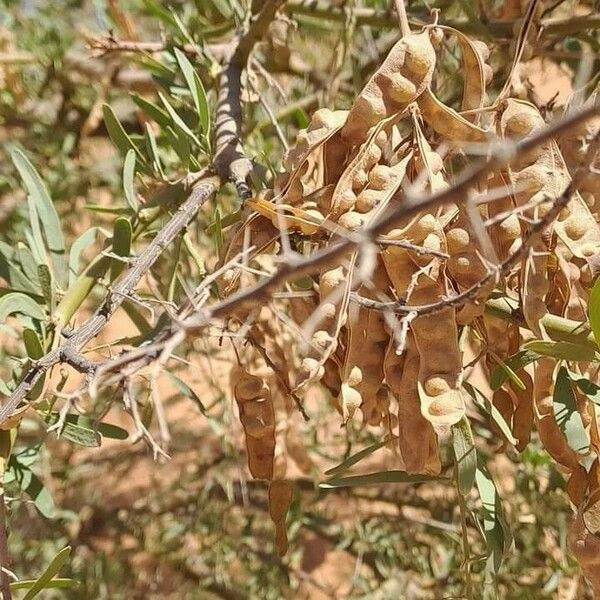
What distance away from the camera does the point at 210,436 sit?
1520 mm

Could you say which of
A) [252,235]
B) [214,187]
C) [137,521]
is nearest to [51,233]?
[214,187]

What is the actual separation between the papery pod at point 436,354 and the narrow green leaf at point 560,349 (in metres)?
0.04

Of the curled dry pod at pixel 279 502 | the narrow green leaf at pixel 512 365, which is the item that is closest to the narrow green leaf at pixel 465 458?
the narrow green leaf at pixel 512 365

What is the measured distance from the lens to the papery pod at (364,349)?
0.48 meters

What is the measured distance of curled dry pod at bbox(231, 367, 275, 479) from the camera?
56cm

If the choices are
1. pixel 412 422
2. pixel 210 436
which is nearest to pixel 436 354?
pixel 412 422

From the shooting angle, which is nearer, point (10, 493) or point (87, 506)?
point (10, 493)

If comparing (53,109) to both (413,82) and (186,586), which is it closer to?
(186,586)

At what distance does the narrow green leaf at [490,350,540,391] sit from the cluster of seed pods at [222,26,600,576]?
0.01 m

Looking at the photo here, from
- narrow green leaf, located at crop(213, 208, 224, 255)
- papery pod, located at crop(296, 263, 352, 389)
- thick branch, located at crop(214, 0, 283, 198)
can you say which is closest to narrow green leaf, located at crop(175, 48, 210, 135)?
thick branch, located at crop(214, 0, 283, 198)

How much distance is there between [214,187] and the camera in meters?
0.63

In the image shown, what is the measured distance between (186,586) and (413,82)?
3.33ft

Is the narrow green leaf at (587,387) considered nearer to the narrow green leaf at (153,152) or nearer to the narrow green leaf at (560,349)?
the narrow green leaf at (560,349)

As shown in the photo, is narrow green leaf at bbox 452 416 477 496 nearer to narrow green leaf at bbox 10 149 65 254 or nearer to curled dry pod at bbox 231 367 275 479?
curled dry pod at bbox 231 367 275 479
